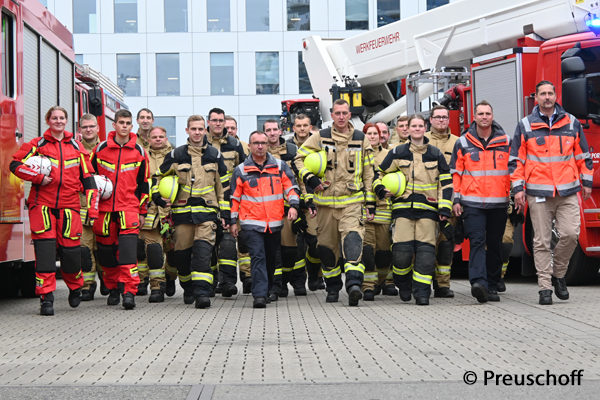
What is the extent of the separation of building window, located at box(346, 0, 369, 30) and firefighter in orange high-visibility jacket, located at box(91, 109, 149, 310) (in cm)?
2584

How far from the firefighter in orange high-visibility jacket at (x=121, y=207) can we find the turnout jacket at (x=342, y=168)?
5.63 ft

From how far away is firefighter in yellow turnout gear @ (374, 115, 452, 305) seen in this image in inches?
375

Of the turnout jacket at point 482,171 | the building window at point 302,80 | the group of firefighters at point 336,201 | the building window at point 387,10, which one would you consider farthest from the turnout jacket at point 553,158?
the building window at point 387,10

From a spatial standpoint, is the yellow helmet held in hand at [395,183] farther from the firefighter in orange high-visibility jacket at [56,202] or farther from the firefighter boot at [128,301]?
the firefighter in orange high-visibility jacket at [56,202]

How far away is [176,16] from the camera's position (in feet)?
114

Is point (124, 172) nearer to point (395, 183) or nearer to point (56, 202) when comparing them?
point (56, 202)

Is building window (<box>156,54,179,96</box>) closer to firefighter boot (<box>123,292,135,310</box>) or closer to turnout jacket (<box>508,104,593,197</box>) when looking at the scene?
firefighter boot (<box>123,292,135,310</box>)

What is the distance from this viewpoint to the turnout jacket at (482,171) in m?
9.52

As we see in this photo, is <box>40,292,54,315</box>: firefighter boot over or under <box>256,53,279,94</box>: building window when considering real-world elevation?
under

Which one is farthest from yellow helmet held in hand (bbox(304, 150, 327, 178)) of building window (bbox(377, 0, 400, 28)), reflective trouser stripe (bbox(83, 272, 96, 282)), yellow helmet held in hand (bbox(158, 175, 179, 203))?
building window (bbox(377, 0, 400, 28))

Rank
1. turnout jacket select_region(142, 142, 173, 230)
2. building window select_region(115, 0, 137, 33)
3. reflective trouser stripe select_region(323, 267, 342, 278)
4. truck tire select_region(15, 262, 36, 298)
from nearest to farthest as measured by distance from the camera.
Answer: reflective trouser stripe select_region(323, 267, 342, 278), turnout jacket select_region(142, 142, 173, 230), truck tire select_region(15, 262, 36, 298), building window select_region(115, 0, 137, 33)

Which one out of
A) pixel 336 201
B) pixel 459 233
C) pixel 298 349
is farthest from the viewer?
pixel 459 233

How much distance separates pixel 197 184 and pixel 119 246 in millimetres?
1027

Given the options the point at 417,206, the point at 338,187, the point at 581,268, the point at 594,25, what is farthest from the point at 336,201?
the point at 594,25
